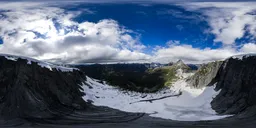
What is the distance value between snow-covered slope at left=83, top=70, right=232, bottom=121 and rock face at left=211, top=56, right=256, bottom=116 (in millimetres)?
3903

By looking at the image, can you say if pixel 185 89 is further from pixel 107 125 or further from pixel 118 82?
pixel 107 125

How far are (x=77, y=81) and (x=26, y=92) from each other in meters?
42.2

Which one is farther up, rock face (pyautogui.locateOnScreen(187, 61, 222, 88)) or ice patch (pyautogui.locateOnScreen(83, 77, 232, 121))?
rock face (pyautogui.locateOnScreen(187, 61, 222, 88))

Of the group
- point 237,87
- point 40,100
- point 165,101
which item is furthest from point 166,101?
point 40,100

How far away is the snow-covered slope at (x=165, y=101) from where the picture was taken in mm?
107488

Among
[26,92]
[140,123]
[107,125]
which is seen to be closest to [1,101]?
[26,92]

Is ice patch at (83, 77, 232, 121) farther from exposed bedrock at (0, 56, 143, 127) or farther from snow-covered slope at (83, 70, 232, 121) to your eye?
exposed bedrock at (0, 56, 143, 127)

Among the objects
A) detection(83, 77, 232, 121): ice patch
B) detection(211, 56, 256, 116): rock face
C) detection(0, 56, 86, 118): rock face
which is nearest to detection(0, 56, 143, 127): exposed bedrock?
detection(0, 56, 86, 118): rock face

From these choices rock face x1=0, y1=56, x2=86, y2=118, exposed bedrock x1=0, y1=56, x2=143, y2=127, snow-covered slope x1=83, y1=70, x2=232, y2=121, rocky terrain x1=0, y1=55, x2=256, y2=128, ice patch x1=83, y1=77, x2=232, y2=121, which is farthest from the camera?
snow-covered slope x1=83, y1=70, x2=232, y2=121

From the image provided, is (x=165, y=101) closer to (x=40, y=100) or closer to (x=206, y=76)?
(x=206, y=76)

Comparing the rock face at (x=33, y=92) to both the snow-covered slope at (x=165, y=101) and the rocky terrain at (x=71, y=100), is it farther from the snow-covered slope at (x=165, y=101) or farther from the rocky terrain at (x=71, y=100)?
the snow-covered slope at (x=165, y=101)

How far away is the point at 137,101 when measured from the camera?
131m

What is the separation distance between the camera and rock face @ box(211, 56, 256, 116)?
323ft

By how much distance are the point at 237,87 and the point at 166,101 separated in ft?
98.4
